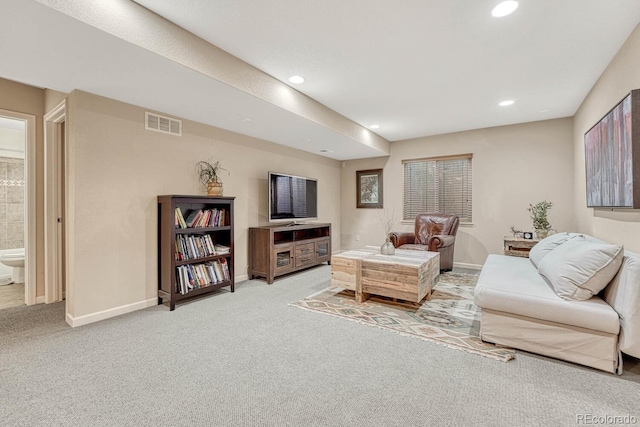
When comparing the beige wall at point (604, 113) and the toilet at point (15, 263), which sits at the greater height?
the beige wall at point (604, 113)

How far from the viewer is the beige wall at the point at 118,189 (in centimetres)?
272

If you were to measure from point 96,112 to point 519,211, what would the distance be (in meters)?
5.96

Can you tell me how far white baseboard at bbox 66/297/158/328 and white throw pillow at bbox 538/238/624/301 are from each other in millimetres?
3888

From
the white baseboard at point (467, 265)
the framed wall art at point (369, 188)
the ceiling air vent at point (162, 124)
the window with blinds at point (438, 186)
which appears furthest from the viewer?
the framed wall art at point (369, 188)

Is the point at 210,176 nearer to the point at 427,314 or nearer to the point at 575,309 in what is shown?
the point at 427,314

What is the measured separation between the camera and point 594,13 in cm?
205

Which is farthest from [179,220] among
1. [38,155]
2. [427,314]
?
[427,314]

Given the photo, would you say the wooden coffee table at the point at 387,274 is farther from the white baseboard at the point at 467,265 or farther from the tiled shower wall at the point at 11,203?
the tiled shower wall at the point at 11,203

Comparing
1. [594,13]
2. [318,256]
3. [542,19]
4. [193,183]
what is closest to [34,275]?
[193,183]

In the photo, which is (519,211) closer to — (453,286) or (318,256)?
(453,286)

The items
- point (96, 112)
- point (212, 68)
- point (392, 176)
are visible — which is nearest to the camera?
point (212, 68)

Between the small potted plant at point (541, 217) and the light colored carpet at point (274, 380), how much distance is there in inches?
96.0

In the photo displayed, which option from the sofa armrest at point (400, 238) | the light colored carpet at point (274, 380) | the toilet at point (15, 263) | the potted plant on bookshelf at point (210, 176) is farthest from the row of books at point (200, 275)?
the sofa armrest at point (400, 238)

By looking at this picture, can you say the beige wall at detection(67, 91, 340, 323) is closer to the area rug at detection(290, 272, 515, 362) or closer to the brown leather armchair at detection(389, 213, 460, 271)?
the area rug at detection(290, 272, 515, 362)
